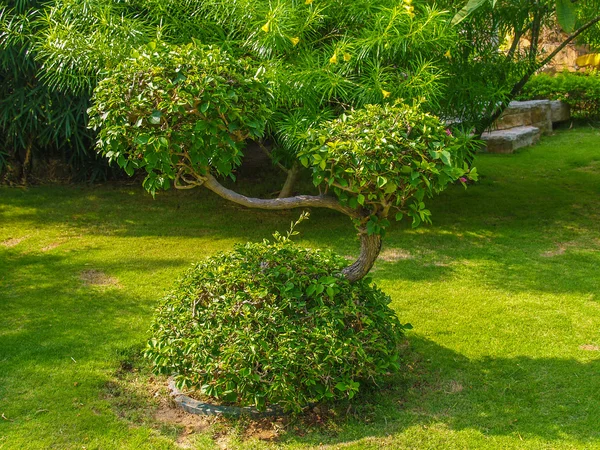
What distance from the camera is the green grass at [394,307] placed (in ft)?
11.9

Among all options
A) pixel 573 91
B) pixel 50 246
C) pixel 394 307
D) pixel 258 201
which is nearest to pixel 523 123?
pixel 573 91

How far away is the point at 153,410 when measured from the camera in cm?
385

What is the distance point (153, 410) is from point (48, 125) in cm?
548

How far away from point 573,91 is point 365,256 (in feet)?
32.0

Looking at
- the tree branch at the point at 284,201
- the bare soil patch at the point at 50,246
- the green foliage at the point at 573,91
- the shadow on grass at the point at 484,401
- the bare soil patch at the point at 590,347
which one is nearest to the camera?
the shadow on grass at the point at 484,401

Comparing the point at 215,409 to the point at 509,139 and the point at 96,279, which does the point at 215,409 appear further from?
the point at 509,139

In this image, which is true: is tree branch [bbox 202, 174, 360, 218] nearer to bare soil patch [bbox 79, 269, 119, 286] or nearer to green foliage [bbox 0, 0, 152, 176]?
bare soil patch [bbox 79, 269, 119, 286]

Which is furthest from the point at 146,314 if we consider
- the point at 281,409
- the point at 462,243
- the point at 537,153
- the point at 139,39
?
the point at 537,153

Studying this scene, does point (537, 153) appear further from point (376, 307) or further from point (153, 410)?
point (153, 410)

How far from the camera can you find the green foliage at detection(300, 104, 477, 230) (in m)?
3.54

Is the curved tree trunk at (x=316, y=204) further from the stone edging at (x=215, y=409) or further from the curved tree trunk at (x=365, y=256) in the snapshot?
the stone edging at (x=215, y=409)

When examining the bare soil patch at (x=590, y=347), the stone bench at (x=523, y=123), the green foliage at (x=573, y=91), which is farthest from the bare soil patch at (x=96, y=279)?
the green foliage at (x=573, y=91)

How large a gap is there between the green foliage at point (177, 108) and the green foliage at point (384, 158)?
377 mm

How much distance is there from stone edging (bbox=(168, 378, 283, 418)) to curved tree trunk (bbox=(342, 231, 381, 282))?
0.81 metres
